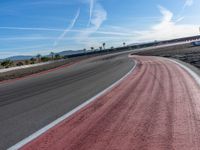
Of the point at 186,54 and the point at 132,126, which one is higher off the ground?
the point at 132,126

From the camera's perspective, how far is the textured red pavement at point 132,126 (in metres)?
5.13

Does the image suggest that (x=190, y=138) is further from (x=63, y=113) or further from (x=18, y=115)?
(x=18, y=115)

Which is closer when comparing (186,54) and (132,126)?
(132,126)

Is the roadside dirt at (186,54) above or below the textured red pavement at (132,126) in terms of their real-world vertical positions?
below

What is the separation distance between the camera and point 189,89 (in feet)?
34.8

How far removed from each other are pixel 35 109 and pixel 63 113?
4.61 feet

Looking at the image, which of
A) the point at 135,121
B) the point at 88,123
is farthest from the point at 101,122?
the point at 135,121

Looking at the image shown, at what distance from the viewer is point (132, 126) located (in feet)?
20.5

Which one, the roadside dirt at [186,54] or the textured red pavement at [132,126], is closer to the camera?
the textured red pavement at [132,126]

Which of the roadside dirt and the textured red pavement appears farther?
the roadside dirt

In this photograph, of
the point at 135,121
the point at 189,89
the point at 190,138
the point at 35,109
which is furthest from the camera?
the point at 189,89

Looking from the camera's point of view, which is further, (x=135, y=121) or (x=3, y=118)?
(x=3, y=118)

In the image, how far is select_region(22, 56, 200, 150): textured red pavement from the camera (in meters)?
5.13

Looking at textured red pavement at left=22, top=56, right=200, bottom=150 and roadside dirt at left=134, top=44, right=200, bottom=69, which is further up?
textured red pavement at left=22, top=56, right=200, bottom=150
